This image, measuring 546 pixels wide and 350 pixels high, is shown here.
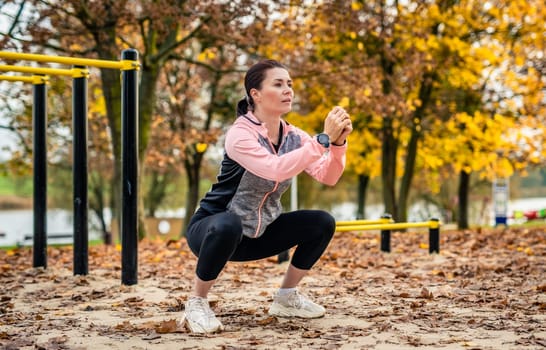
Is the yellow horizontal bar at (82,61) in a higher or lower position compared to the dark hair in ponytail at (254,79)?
higher

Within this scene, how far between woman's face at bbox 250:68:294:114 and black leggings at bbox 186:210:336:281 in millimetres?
602

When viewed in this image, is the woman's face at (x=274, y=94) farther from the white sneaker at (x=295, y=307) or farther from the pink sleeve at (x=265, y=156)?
the white sneaker at (x=295, y=307)

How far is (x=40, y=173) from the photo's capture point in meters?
6.50

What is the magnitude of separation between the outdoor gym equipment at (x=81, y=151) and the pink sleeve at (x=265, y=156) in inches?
72.0

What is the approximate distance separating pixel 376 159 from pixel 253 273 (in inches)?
485

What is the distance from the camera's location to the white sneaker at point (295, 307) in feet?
13.7

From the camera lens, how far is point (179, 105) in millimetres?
18219

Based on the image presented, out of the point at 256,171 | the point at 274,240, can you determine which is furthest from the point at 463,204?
the point at 256,171

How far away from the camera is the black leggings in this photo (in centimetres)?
381

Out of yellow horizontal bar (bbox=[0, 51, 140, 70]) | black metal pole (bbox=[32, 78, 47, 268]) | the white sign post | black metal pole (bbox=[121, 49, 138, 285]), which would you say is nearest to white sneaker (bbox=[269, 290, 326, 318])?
black metal pole (bbox=[121, 49, 138, 285])

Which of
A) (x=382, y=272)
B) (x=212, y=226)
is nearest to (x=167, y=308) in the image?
(x=212, y=226)

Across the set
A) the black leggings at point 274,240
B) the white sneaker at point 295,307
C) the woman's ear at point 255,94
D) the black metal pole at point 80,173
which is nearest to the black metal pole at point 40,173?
the black metal pole at point 80,173

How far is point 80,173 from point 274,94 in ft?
8.60

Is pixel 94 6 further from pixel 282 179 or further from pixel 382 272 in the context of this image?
pixel 282 179
